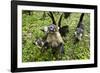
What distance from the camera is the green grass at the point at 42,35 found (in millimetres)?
1962

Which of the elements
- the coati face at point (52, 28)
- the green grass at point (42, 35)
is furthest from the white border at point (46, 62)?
the coati face at point (52, 28)

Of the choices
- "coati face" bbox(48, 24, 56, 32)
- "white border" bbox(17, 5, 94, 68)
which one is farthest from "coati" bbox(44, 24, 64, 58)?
"white border" bbox(17, 5, 94, 68)

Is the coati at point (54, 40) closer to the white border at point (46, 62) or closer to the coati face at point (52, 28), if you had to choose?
the coati face at point (52, 28)

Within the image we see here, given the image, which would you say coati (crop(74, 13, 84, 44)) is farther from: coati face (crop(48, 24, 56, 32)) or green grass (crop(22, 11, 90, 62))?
coati face (crop(48, 24, 56, 32))

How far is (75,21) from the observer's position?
2.14 meters

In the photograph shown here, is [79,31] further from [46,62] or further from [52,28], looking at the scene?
[46,62]

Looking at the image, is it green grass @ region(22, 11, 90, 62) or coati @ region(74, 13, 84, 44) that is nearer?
green grass @ region(22, 11, 90, 62)

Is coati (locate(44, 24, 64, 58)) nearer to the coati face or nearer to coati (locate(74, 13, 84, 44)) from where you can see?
the coati face

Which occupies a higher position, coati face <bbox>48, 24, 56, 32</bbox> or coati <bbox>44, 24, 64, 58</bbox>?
coati face <bbox>48, 24, 56, 32</bbox>

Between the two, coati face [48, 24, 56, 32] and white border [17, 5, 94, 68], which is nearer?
white border [17, 5, 94, 68]

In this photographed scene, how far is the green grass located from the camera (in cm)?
196

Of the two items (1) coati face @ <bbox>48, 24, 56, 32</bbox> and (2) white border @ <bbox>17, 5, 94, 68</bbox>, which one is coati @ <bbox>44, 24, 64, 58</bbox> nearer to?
(1) coati face @ <bbox>48, 24, 56, 32</bbox>

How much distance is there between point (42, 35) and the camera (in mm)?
2020

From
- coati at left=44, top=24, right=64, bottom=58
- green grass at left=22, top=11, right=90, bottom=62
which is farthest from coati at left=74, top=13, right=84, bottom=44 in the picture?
coati at left=44, top=24, right=64, bottom=58
